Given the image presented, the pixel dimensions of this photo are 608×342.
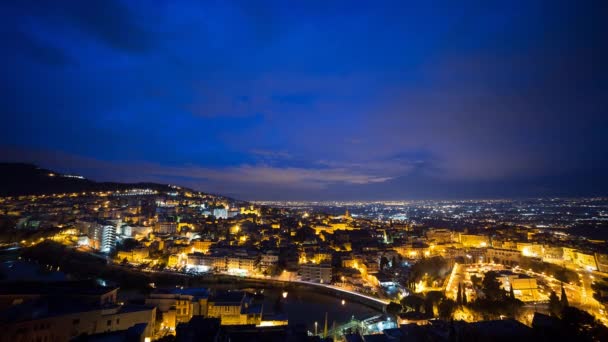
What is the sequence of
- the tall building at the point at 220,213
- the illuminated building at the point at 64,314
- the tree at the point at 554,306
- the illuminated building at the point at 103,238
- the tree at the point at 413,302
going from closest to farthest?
1. the illuminated building at the point at 64,314
2. the tree at the point at 554,306
3. the tree at the point at 413,302
4. the illuminated building at the point at 103,238
5. the tall building at the point at 220,213

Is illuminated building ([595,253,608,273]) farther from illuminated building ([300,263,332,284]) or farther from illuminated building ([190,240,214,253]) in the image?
illuminated building ([190,240,214,253])

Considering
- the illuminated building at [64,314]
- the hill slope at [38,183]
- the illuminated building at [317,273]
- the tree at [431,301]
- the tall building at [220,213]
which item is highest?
the hill slope at [38,183]

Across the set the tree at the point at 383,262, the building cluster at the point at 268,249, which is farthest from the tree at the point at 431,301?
the tree at the point at 383,262

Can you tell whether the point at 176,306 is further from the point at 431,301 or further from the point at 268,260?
the point at 268,260

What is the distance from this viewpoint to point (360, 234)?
95.7ft

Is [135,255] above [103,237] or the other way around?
the other way around

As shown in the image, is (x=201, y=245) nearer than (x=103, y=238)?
Yes

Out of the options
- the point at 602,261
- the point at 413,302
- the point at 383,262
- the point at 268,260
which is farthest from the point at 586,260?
the point at 268,260

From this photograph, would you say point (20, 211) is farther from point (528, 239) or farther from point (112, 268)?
point (528, 239)

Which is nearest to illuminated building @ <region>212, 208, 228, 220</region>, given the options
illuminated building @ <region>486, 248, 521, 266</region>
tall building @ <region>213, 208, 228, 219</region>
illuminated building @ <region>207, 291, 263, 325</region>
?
tall building @ <region>213, 208, 228, 219</region>

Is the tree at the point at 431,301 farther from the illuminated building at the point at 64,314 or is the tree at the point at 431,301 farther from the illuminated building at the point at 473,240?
the illuminated building at the point at 473,240

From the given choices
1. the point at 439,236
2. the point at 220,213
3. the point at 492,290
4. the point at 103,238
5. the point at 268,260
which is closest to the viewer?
the point at 492,290

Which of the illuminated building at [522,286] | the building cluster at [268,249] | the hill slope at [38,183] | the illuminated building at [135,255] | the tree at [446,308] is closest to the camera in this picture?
the tree at [446,308]

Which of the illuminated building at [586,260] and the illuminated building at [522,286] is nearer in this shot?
the illuminated building at [522,286]
